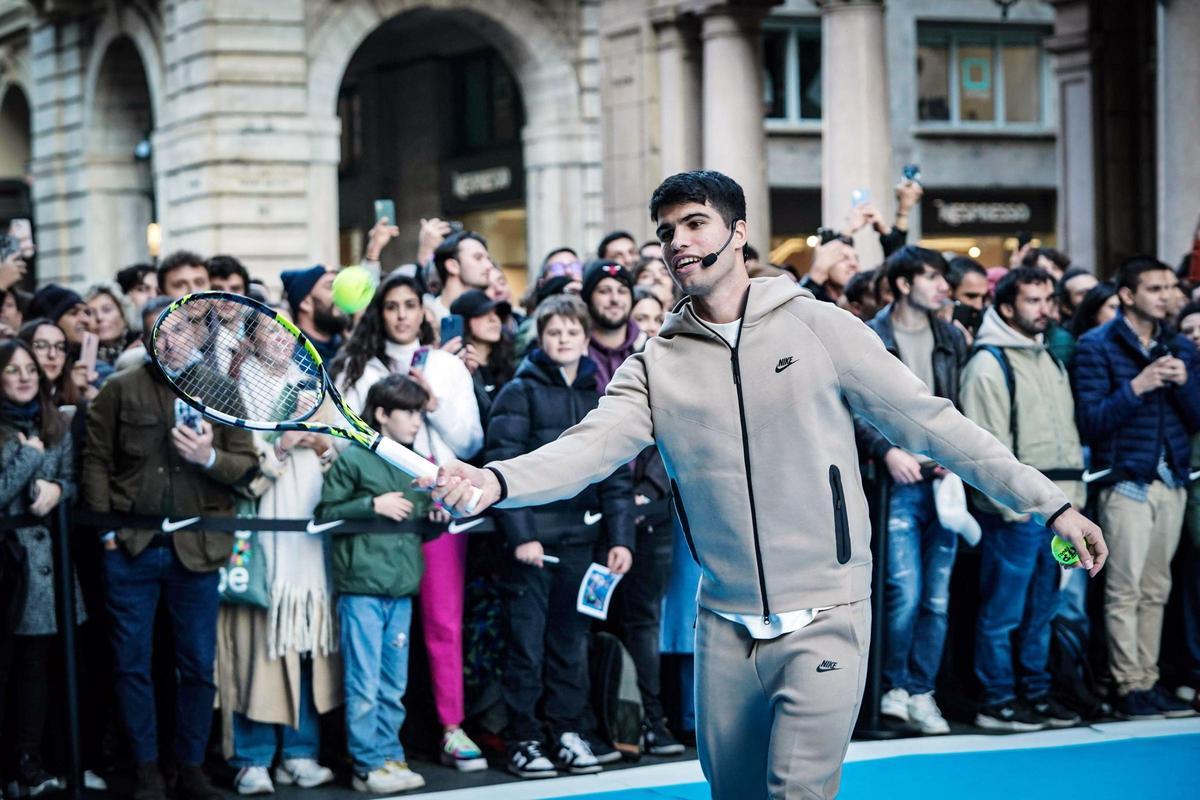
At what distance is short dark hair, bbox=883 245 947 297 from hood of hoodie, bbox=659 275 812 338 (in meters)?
4.09

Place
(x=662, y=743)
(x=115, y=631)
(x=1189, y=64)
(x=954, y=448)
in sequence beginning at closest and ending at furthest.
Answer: (x=954, y=448) < (x=115, y=631) < (x=662, y=743) < (x=1189, y=64)

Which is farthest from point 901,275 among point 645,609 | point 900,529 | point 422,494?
point 422,494

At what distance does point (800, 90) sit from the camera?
33000 mm

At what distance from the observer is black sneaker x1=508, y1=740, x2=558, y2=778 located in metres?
8.30

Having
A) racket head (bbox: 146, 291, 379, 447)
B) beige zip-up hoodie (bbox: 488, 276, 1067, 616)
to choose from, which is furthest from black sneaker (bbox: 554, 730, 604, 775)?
beige zip-up hoodie (bbox: 488, 276, 1067, 616)

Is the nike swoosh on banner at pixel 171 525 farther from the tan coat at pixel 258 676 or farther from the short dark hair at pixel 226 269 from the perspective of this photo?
the short dark hair at pixel 226 269

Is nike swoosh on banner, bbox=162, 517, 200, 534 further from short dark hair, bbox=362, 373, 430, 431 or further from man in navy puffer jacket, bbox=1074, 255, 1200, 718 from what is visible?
man in navy puffer jacket, bbox=1074, 255, 1200, 718

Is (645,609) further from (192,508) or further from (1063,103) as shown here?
(1063,103)

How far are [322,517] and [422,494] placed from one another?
1.55 feet

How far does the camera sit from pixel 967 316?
11.3 metres

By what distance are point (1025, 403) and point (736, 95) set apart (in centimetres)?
1143

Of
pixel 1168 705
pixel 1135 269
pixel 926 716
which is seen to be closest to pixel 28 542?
pixel 926 716

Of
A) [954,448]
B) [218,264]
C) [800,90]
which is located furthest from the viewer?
[800,90]

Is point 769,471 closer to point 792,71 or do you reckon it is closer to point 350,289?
point 350,289
